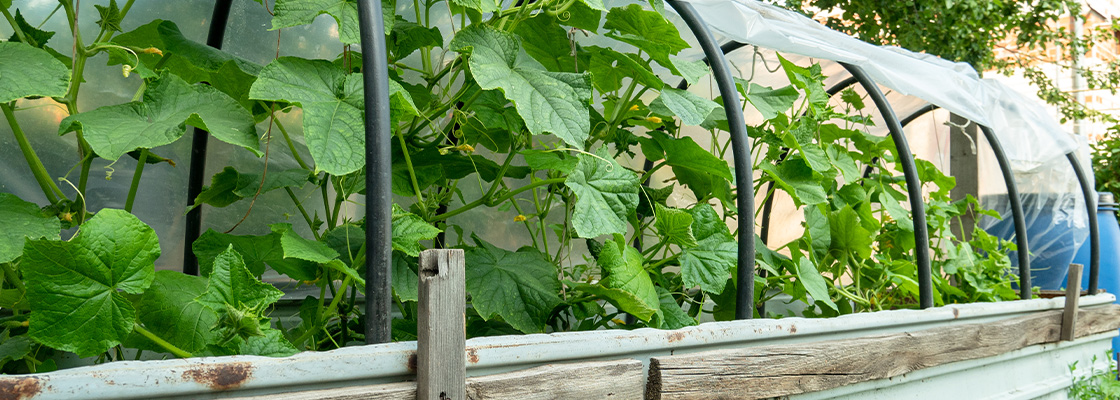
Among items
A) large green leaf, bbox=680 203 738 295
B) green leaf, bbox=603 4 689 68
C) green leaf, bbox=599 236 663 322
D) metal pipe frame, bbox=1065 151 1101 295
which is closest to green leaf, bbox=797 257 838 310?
large green leaf, bbox=680 203 738 295

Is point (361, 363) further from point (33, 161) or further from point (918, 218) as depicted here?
point (918, 218)

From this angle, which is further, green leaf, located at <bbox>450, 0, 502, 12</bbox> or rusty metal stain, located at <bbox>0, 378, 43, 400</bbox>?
green leaf, located at <bbox>450, 0, 502, 12</bbox>

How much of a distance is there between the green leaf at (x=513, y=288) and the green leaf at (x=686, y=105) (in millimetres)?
340

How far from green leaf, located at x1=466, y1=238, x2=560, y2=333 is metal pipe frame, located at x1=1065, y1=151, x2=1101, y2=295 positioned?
225cm

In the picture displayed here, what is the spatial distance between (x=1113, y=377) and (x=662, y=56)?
222 centimetres

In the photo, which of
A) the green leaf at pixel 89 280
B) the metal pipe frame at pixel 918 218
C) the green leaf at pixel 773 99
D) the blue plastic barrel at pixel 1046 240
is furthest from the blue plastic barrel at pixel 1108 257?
the green leaf at pixel 89 280

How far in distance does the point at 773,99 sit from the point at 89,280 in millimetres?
1251

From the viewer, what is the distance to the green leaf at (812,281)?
1.50 meters

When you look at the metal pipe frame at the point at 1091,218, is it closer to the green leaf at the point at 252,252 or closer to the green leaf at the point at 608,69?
the green leaf at the point at 608,69

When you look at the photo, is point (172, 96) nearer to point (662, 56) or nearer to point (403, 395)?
point (403, 395)

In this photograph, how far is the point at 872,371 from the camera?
4.92 ft

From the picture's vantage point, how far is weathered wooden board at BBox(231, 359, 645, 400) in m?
0.80

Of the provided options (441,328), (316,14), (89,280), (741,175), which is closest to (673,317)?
(741,175)

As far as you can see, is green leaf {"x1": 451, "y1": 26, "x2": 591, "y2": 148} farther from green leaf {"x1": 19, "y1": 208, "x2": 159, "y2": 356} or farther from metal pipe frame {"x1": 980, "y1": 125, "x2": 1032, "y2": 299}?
metal pipe frame {"x1": 980, "y1": 125, "x2": 1032, "y2": 299}
